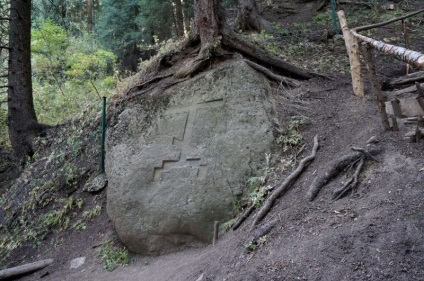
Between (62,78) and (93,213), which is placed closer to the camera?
(93,213)

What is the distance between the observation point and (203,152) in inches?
233

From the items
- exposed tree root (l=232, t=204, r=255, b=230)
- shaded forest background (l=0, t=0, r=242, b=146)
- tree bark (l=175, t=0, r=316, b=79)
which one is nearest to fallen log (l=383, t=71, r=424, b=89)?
tree bark (l=175, t=0, r=316, b=79)

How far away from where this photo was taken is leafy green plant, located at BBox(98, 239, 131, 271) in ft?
19.4

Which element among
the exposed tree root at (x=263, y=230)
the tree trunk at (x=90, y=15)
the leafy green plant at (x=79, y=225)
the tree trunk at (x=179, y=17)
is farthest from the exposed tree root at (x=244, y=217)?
the tree trunk at (x=90, y=15)

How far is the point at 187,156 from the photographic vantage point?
6.04 m

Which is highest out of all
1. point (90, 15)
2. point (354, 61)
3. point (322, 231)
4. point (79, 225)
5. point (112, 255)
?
point (90, 15)

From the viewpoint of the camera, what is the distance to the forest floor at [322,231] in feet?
9.82

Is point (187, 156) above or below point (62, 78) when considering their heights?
below

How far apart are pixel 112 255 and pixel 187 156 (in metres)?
2.15

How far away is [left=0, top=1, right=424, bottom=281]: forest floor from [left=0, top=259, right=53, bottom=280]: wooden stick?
0.42ft

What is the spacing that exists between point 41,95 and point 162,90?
8551 mm

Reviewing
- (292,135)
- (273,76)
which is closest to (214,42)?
(273,76)

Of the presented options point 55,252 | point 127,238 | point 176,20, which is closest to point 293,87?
point 127,238

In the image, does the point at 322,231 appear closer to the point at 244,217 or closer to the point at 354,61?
the point at 244,217
